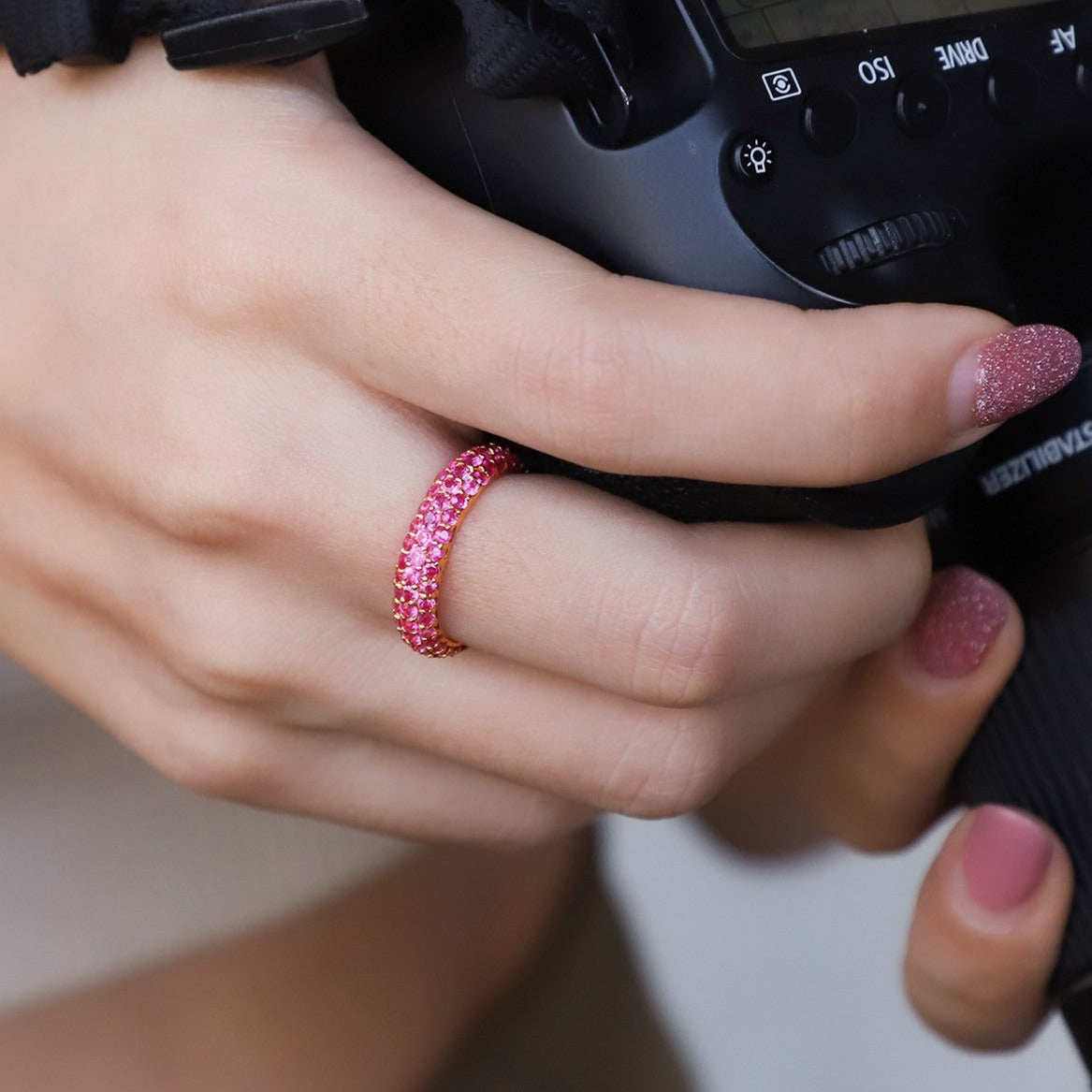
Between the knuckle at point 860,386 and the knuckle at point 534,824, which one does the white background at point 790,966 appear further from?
the knuckle at point 860,386

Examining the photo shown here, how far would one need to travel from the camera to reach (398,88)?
25 centimetres

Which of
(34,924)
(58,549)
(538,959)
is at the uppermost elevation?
(58,549)

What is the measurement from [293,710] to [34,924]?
0.14 metres

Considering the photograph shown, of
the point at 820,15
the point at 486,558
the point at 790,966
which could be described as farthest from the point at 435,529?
the point at 790,966

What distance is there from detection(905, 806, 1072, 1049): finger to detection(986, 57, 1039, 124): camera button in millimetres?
153

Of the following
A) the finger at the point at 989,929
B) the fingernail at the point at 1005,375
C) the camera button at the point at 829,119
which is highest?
the camera button at the point at 829,119

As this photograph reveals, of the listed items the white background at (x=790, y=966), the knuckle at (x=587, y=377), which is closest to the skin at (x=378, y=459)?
the knuckle at (x=587, y=377)

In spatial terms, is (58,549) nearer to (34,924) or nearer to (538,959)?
(34,924)

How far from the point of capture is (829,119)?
0.24m

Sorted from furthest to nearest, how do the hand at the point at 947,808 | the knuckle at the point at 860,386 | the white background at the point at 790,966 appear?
the white background at the point at 790,966 → the hand at the point at 947,808 → the knuckle at the point at 860,386

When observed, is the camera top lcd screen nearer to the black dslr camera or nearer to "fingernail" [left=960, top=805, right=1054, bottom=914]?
the black dslr camera

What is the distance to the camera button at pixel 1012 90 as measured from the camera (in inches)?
10.1

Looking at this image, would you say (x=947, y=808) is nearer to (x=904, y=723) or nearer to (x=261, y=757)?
(x=904, y=723)

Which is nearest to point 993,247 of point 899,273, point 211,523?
point 899,273
